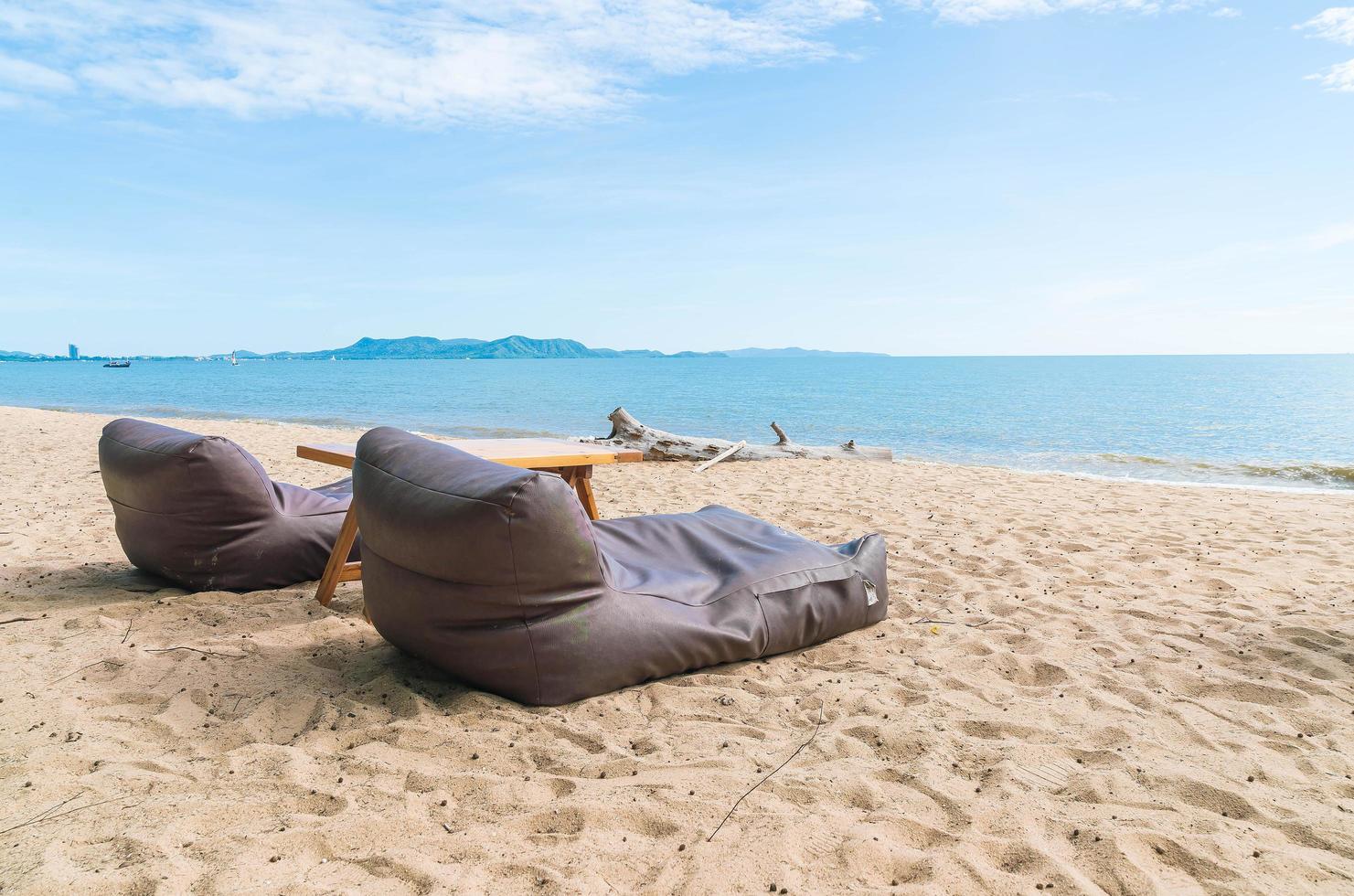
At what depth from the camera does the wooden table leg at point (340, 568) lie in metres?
4.36

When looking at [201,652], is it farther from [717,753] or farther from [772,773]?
[772,773]

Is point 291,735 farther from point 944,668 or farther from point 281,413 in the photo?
point 281,413

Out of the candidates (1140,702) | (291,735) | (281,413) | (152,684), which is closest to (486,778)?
(291,735)

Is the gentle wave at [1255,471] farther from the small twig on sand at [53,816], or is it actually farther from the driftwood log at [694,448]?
the small twig on sand at [53,816]

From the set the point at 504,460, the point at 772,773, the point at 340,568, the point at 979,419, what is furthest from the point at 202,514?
the point at 979,419

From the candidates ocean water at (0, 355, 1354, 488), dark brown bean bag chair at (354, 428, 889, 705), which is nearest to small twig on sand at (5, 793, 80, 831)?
dark brown bean bag chair at (354, 428, 889, 705)

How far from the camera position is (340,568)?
449cm

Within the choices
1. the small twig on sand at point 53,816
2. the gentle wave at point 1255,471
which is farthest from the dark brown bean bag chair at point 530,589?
the gentle wave at point 1255,471

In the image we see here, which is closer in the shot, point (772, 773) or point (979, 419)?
point (772, 773)

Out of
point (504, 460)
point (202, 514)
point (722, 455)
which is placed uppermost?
point (504, 460)

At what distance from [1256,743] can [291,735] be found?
3.54m

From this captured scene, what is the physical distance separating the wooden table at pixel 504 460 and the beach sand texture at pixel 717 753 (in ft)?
0.70

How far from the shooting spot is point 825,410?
42469mm

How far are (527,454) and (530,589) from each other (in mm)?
1817
